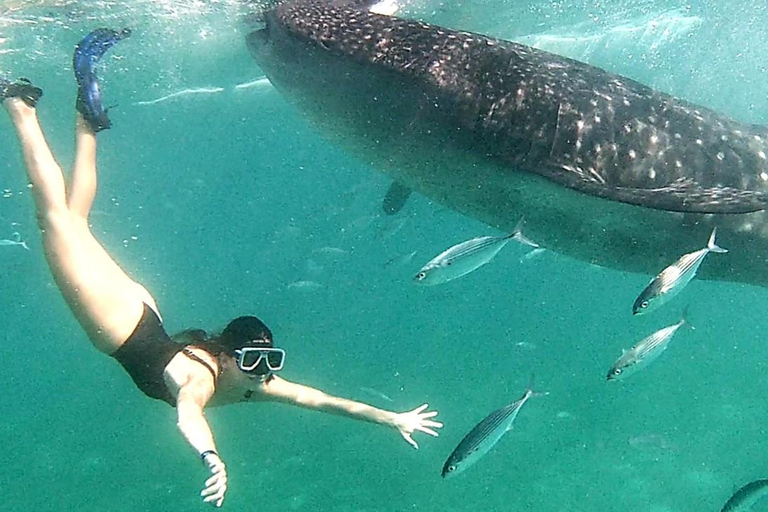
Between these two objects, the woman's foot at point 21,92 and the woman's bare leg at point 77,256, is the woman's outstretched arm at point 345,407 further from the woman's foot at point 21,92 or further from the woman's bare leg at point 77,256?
the woman's foot at point 21,92

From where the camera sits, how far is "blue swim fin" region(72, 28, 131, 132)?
5672 mm

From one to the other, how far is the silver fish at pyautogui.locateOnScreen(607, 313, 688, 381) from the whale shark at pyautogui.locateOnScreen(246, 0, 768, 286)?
738mm

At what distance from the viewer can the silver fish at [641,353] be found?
6.24 m

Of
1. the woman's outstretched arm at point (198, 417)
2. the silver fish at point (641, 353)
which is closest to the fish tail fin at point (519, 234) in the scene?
the silver fish at point (641, 353)

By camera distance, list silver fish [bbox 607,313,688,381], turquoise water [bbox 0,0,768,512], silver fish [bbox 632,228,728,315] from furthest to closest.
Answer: turquoise water [bbox 0,0,768,512], silver fish [bbox 607,313,688,381], silver fish [bbox 632,228,728,315]

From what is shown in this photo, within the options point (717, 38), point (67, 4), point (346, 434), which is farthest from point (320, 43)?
point (717, 38)

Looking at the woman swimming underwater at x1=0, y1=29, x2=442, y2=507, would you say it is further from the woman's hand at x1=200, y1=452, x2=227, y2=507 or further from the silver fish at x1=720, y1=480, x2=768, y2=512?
the silver fish at x1=720, y1=480, x2=768, y2=512

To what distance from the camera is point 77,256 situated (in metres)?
5.00

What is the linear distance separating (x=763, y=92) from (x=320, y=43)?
40.9m

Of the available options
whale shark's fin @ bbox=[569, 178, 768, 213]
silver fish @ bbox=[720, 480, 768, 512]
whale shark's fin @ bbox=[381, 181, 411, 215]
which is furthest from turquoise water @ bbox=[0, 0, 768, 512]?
silver fish @ bbox=[720, 480, 768, 512]

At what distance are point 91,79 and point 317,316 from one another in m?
28.0

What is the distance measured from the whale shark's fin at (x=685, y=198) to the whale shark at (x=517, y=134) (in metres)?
0.01

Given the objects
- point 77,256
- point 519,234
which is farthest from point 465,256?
point 77,256

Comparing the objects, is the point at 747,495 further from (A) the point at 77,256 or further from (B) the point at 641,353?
(A) the point at 77,256
